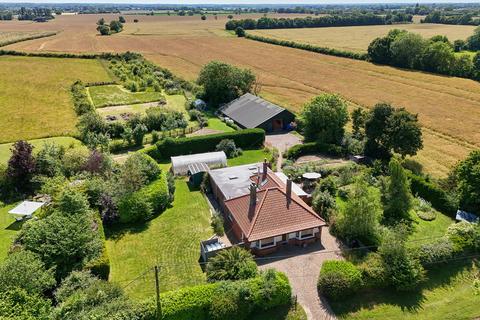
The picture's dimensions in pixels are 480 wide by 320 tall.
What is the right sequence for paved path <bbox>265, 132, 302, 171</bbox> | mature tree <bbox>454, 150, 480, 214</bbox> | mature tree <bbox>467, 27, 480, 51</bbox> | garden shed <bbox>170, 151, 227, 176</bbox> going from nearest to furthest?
mature tree <bbox>454, 150, 480, 214</bbox>, garden shed <bbox>170, 151, 227, 176</bbox>, paved path <bbox>265, 132, 302, 171</bbox>, mature tree <bbox>467, 27, 480, 51</bbox>

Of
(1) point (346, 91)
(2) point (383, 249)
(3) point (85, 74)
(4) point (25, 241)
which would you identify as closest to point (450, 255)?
(2) point (383, 249)

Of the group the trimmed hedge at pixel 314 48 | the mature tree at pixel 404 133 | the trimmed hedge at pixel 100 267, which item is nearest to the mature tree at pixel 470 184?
the mature tree at pixel 404 133

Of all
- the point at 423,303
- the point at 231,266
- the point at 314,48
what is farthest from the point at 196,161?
the point at 314,48

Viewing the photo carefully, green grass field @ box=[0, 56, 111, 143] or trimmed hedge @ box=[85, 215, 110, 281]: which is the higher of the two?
trimmed hedge @ box=[85, 215, 110, 281]

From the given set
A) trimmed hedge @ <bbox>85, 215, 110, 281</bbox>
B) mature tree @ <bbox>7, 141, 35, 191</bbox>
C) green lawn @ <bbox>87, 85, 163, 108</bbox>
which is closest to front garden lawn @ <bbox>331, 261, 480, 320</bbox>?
trimmed hedge @ <bbox>85, 215, 110, 281</bbox>

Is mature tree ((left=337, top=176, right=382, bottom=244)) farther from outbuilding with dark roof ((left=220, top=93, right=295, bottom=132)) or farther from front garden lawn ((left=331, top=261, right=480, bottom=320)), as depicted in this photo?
outbuilding with dark roof ((left=220, top=93, right=295, bottom=132))

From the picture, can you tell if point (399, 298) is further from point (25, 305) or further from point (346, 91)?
point (346, 91)

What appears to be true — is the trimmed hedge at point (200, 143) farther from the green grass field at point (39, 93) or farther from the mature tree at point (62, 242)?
the mature tree at point (62, 242)
